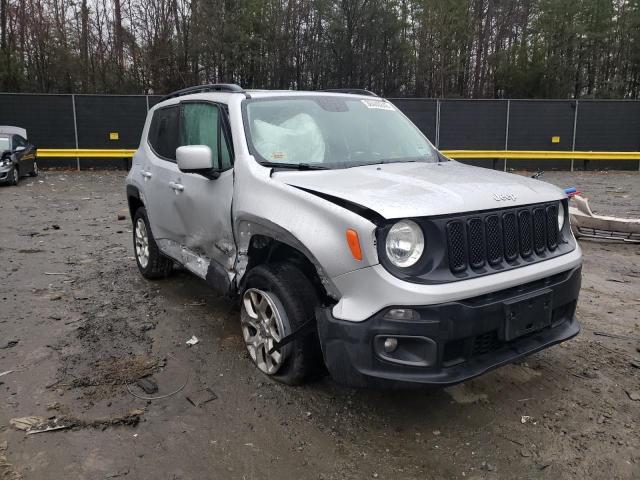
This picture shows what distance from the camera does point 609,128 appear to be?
66.3 feet

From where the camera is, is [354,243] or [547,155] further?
[547,155]

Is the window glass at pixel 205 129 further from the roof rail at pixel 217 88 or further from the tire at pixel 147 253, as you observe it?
the tire at pixel 147 253

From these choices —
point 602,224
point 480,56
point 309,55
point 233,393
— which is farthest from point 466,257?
point 480,56

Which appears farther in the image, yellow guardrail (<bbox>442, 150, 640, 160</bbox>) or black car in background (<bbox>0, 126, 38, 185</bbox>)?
yellow guardrail (<bbox>442, 150, 640, 160</bbox>)

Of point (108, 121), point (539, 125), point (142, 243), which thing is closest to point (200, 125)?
point (142, 243)

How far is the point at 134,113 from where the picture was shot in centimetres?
1959

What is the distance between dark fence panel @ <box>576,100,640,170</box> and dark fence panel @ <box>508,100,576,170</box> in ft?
1.58

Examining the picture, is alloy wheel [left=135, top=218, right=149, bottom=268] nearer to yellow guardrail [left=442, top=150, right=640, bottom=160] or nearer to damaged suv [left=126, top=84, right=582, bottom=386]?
damaged suv [left=126, top=84, right=582, bottom=386]

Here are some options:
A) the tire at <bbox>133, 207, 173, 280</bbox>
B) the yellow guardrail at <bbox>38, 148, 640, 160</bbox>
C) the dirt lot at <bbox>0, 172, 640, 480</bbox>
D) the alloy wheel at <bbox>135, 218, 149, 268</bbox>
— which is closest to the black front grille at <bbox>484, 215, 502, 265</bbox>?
the dirt lot at <bbox>0, 172, 640, 480</bbox>

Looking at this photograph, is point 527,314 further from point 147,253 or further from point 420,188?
point 147,253

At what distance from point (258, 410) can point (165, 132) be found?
305 centimetres

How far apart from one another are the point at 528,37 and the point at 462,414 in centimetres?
3334

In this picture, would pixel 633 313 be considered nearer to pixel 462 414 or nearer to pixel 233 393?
pixel 462 414

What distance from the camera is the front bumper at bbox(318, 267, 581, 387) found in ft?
8.88
